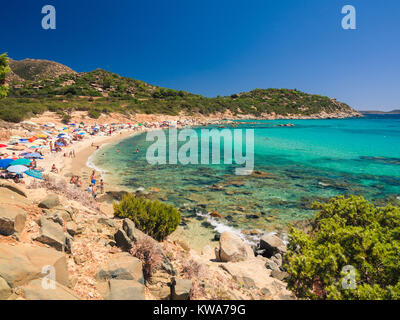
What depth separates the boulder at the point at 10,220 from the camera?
5312 mm

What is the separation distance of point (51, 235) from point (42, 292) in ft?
7.28

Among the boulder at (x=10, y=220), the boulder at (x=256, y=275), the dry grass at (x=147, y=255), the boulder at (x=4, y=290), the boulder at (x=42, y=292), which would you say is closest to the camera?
the boulder at (x=4, y=290)

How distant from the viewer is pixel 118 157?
32250 millimetres

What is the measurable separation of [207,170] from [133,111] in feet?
217

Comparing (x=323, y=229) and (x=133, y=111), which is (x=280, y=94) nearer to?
(x=133, y=111)

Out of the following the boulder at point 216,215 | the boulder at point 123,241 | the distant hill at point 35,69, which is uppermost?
the distant hill at point 35,69

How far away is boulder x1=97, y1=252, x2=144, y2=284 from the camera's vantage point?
212 inches

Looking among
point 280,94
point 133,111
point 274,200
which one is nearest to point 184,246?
point 274,200

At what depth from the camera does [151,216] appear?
9.85 metres

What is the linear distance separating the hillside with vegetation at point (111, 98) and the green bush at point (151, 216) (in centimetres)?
4651

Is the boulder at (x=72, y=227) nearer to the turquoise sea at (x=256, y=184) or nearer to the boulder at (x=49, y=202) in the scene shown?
the boulder at (x=49, y=202)

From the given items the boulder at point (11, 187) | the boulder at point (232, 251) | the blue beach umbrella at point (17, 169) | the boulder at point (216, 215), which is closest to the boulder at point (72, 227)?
the boulder at point (11, 187)

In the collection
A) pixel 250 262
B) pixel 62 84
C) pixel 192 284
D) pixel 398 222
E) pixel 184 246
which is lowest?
pixel 250 262
